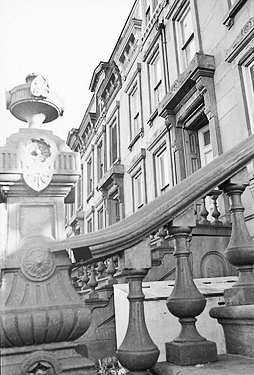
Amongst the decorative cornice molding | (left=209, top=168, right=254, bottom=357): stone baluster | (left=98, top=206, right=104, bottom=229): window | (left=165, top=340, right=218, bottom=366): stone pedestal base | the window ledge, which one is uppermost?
the window ledge

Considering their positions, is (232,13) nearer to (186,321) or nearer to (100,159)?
(186,321)

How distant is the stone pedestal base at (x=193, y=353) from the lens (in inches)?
87.1

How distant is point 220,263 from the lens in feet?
22.8

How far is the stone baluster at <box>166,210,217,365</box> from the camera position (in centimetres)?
223

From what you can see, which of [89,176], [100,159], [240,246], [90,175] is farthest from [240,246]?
[89,176]

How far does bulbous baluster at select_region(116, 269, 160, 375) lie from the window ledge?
291 inches

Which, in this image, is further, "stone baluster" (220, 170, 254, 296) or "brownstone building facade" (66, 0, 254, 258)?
"brownstone building facade" (66, 0, 254, 258)

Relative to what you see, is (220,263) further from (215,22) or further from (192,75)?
(215,22)

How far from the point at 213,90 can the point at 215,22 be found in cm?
164

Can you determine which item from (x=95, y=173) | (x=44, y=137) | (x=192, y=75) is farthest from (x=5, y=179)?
(x=95, y=173)

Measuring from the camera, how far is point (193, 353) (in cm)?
222

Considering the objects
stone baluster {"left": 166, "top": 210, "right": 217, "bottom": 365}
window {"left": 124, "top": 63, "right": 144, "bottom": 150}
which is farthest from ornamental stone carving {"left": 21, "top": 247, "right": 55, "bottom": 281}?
window {"left": 124, "top": 63, "right": 144, "bottom": 150}

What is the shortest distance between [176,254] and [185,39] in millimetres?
9651

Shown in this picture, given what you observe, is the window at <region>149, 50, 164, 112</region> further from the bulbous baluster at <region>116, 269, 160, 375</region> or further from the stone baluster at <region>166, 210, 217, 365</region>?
the bulbous baluster at <region>116, 269, 160, 375</region>
